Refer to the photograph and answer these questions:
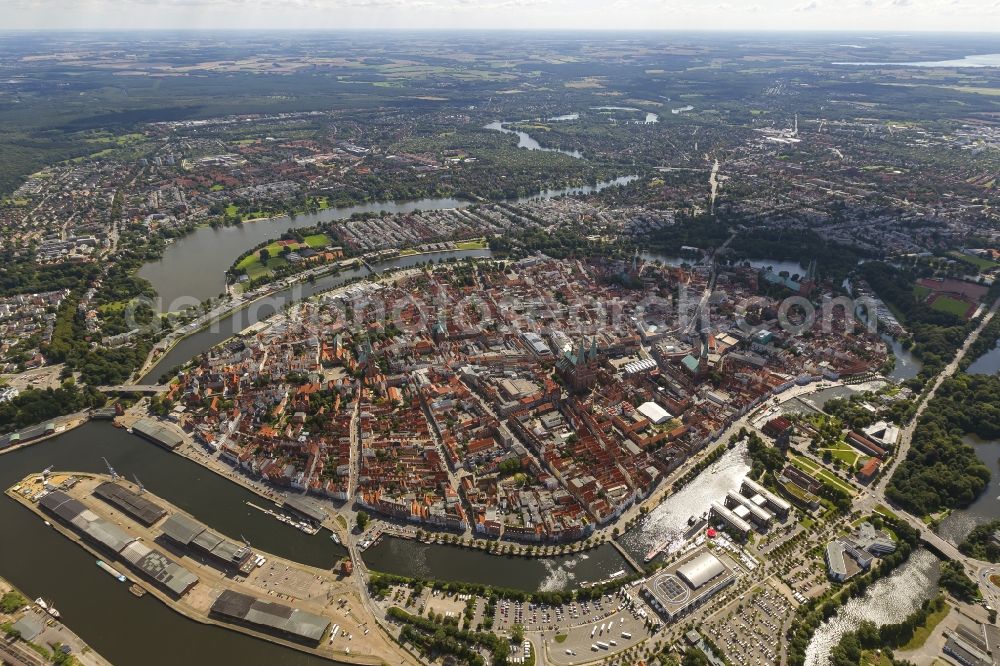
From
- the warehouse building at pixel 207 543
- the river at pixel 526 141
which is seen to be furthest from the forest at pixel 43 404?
the river at pixel 526 141

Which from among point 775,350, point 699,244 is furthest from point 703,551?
point 699,244

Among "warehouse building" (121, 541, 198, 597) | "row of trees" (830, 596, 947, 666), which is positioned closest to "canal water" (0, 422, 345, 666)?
"warehouse building" (121, 541, 198, 597)

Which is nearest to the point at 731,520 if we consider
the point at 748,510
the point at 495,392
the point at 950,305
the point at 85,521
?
the point at 748,510

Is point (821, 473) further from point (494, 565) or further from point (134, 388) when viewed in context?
point (134, 388)

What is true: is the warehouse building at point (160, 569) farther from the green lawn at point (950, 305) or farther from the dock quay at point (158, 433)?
the green lawn at point (950, 305)

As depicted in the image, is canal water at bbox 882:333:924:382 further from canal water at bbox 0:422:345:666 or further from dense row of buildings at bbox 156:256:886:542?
canal water at bbox 0:422:345:666

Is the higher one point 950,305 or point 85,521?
point 950,305
